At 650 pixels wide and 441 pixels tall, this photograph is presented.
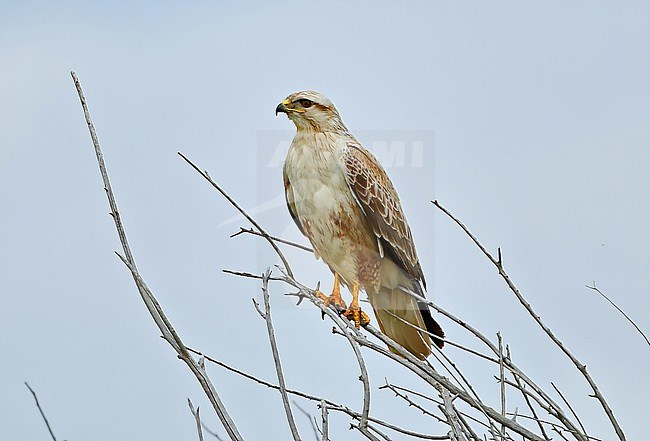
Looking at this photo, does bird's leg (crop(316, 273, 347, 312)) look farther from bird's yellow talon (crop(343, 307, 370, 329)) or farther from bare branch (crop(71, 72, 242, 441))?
bare branch (crop(71, 72, 242, 441))

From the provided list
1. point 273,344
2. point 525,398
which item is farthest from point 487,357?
point 273,344

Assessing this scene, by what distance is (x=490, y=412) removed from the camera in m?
2.03

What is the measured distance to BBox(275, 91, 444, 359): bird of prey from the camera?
11.6ft

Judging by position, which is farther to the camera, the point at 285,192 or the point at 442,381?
the point at 285,192

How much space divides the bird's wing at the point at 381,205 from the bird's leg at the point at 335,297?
0.79ft

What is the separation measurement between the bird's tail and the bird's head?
A: 2.54 feet

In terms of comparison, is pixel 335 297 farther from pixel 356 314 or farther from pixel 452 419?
pixel 452 419

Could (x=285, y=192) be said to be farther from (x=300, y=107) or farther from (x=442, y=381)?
(x=442, y=381)

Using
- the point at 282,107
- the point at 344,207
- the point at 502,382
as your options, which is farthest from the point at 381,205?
the point at 502,382

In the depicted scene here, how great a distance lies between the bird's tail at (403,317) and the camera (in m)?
3.73

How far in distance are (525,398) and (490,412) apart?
8.5 inches

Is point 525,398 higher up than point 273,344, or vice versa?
point 273,344

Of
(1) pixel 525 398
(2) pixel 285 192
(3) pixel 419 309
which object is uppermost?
(2) pixel 285 192

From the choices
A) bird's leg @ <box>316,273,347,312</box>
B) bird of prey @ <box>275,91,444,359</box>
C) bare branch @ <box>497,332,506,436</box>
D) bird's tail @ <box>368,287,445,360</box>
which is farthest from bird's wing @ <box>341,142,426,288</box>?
bare branch @ <box>497,332,506,436</box>
